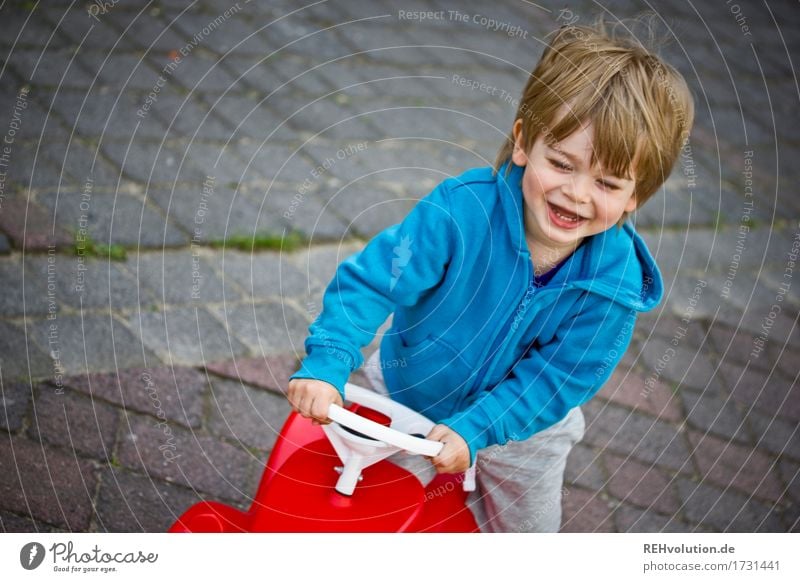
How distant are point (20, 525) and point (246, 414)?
0.52 metres

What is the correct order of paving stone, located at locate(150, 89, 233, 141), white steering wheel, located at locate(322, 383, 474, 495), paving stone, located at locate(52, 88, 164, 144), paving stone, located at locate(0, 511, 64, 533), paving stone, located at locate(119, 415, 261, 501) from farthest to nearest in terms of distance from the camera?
paving stone, located at locate(150, 89, 233, 141)
paving stone, located at locate(52, 88, 164, 144)
paving stone, located at locate(119, 415, 261, 501)
paving stone, located at locate(0, 511, 64, 533)
white steering wheel, located at locate(322, 383, 474, 495)

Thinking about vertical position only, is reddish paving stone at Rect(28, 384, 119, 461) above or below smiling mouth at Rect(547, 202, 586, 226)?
below

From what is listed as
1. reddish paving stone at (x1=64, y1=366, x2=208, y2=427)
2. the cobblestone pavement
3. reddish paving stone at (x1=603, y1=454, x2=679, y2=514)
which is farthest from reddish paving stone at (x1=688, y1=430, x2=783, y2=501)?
reddish paving stone at (x1=64, y1=366, x2=208, y2=427)

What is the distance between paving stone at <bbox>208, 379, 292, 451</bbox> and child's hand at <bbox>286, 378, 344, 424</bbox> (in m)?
0.61

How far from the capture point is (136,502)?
1.66m

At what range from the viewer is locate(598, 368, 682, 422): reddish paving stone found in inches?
87.7

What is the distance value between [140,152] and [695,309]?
5.26 ft

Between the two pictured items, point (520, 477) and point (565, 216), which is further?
point (520, 477)

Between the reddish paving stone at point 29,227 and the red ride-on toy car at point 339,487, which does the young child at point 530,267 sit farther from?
the reddish paving stone at point 29,227

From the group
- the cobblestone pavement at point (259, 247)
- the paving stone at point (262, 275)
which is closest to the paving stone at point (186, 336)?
the cobblestone pavement at point (259, 247)

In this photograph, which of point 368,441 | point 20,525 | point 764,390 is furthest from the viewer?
point 764,390

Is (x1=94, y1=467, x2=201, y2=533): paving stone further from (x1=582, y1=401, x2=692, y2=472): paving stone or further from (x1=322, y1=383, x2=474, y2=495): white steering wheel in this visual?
(x1=582, y1=401, x2=692, y2=472): paving stone

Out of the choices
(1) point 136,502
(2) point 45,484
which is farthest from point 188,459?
(2) point 45,484

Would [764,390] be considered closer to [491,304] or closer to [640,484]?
[640,484]
